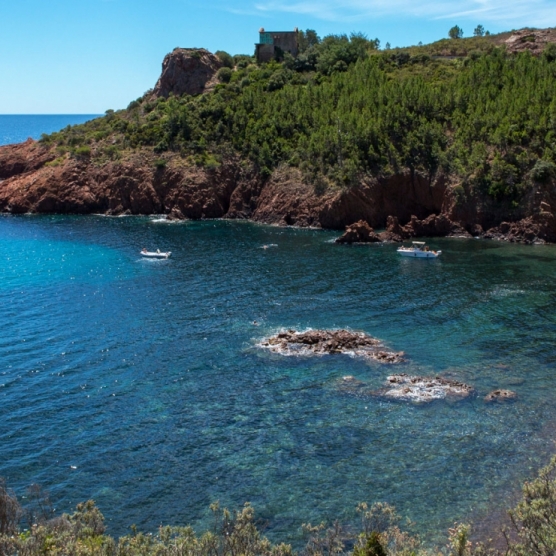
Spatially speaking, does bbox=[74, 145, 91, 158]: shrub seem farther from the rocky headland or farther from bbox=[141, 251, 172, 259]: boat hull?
the rocky headland

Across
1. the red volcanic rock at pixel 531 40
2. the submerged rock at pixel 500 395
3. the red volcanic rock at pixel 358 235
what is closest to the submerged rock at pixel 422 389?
the submerged rock at pixel 500 395

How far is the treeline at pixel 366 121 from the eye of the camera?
95.7 m

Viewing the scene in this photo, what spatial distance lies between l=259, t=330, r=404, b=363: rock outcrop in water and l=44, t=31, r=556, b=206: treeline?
49790 mm

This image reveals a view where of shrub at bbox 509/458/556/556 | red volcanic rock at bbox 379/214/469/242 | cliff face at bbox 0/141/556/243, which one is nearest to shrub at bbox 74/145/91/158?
cliff face at bbox 0/141/556/243

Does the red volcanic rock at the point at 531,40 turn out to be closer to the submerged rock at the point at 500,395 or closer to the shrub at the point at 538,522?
the submerged rock at the point at 500,395

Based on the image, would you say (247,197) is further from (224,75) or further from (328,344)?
(328,344)

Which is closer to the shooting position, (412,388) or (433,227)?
(412,388)

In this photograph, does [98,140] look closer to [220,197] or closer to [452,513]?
[220,197]

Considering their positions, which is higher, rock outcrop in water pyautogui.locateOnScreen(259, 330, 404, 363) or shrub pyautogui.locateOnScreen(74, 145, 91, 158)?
shrub pyautogui.locateOnScreen(74, 145, 91, 158)

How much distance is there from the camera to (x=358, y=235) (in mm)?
90438

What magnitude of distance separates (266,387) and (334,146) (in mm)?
69248

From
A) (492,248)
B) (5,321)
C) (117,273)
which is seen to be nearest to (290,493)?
(5,321)

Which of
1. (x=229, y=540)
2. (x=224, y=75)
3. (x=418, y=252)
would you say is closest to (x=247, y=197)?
(x=418, y=252)

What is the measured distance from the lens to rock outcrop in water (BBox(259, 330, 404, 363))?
50822 millimetres
